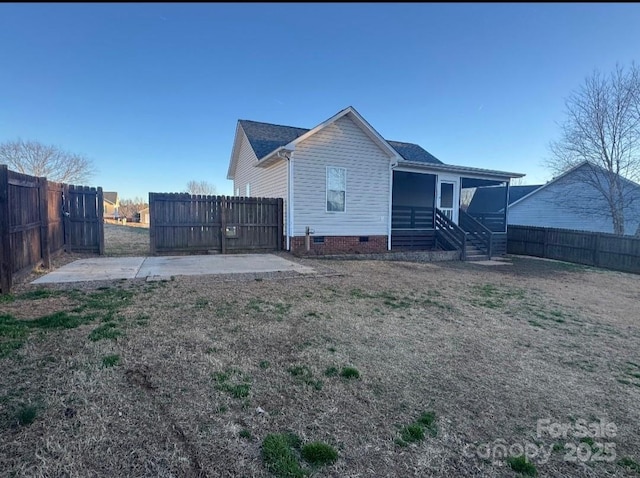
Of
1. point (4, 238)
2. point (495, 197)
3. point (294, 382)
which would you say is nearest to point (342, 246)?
point (4, 238)

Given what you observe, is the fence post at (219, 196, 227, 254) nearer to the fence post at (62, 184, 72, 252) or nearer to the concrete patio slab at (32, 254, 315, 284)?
the concrete patio slab at (32, 254, 315, 284)

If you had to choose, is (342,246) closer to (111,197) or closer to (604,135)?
(604,135)

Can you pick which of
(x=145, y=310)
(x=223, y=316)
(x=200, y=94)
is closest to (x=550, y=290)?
(x=223, y=316)

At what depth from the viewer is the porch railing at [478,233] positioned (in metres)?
13.8

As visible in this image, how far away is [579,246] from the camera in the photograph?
13.9 m

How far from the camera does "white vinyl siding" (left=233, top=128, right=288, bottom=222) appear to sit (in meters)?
11.8

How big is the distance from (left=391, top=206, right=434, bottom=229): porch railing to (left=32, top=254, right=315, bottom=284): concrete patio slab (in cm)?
577

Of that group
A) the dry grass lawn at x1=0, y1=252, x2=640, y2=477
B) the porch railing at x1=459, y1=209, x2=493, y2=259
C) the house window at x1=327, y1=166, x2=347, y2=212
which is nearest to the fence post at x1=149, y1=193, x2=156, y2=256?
the dry grass lawn at x1=0, y1=252, x2=640, y2=477

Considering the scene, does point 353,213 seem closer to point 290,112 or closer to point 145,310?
point 145,310

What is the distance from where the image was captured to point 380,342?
418 centimetres

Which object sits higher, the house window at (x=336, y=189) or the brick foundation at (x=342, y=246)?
the house window at (x=336, y=189)

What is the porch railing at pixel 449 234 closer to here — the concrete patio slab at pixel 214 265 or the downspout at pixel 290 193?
the downspout at pixel 290 193

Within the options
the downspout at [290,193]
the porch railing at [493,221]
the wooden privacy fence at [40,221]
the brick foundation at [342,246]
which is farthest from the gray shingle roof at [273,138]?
the wooden privacy fence at [40,221]

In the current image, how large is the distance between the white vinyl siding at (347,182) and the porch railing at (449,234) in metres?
2.74
